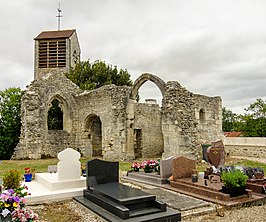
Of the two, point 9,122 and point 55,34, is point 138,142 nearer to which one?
point 9,122

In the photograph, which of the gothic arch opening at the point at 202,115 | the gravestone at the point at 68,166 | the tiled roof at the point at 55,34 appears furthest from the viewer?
the tiled roof at the point at 55,34

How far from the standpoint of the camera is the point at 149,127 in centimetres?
2000

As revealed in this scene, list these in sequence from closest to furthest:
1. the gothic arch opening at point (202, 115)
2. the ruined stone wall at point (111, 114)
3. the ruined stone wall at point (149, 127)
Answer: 1. the ruined stone wall at point (111, 114)
2. the ruined stone wall at point (149, 127)
3. the gothic arch opening at point (202, 115)

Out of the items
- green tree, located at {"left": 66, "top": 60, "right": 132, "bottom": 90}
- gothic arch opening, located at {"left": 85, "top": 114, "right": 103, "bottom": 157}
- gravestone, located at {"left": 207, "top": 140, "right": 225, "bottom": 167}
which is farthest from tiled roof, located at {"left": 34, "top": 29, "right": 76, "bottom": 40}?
gravestone, located at {"left": 207, "top": 140, "right": 225, "bottom": 167}

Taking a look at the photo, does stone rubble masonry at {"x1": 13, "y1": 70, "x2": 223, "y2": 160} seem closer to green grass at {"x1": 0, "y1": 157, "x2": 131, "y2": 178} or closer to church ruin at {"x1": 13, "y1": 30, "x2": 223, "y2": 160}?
church ruin at {"x1": 13, "y1": 30, "x2": 223, "y2": 160}

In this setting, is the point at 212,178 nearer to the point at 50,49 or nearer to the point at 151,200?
the point at 151,200

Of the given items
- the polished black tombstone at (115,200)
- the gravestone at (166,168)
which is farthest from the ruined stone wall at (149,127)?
the polished black tombstone at (115,200)

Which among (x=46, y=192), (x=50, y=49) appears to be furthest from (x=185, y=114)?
(x=50, y=49)

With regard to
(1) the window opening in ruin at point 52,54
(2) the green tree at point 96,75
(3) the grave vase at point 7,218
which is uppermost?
(1) the window opening in ruin at point 52,54

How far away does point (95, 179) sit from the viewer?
6965 millimetres

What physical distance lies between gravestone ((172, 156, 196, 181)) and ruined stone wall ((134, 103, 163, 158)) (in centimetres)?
1071

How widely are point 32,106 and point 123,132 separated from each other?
21.0 ft

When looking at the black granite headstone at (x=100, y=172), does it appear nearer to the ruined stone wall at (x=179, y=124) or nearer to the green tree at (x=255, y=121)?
the ruined stone wall at (x=179, y=124)

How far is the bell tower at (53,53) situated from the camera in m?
33.5
